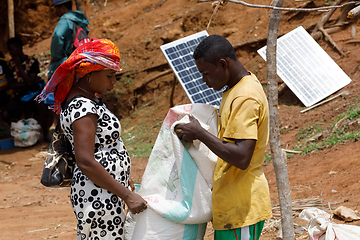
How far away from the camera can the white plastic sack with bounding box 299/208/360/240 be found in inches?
99.0

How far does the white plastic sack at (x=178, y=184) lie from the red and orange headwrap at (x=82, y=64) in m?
0.49

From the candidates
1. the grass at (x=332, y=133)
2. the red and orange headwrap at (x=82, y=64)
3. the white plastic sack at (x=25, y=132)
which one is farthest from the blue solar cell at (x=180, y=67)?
the red and orange headwrap at (x=82, y=64)

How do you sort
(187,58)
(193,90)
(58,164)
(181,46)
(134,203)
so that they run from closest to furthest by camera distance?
(134,203) < (58,164) < (193,90) < (187,58) < (181,46)

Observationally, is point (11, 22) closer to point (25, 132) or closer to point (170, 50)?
point (25, 132)

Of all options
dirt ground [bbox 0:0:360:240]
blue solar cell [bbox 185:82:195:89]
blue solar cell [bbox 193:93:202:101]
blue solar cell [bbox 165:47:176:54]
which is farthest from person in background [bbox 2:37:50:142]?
blue solar cell [bbox 193:93:202:101]

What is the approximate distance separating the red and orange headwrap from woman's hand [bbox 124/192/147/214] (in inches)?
28.2

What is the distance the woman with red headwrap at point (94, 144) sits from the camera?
1.94m

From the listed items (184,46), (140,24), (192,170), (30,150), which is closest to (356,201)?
(192,170)

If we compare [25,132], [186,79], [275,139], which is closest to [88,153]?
[275,139]

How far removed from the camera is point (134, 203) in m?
2.03

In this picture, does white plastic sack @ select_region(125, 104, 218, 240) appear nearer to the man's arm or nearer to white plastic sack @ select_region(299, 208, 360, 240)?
the man's arm

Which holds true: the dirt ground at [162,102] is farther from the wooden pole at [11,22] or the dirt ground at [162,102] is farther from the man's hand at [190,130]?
the man's hand at [190,130]

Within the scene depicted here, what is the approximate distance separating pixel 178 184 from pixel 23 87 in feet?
22.5

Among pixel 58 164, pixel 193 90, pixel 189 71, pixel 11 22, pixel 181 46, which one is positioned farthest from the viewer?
pixel 11 22
